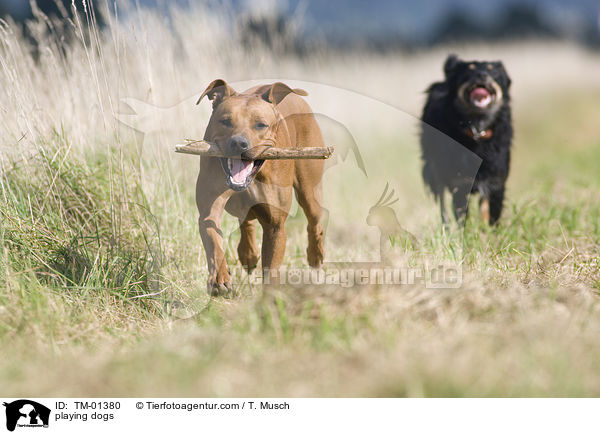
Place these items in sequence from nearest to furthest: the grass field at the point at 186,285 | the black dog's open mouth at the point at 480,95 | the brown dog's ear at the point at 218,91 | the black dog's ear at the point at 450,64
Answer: the grass field at the point at 186,285 < the brown dog's ear at the point at 218,91 < the black dog's open mouth at the point at 480,95 < the black dog's ear at the point at 450,64

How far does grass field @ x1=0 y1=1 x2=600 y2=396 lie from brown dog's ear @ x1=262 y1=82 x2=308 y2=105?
37.7 inches

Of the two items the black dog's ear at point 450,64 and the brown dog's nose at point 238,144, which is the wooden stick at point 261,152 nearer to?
the brown dog's nose at point 238,144

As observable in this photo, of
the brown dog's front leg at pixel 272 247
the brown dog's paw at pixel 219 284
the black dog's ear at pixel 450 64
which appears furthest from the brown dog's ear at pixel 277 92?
the black dog's ear at pixel 450 64

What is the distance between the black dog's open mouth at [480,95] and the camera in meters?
4.52

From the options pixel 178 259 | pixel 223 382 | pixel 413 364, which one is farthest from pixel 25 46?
pixel 413 364

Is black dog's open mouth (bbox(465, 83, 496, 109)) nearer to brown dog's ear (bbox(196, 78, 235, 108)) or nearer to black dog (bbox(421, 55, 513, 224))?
black dog (bbox(421, 55, 513, 224))

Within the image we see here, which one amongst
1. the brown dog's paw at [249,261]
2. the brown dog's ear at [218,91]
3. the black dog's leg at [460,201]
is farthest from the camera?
the black dog's leg at [460,201]

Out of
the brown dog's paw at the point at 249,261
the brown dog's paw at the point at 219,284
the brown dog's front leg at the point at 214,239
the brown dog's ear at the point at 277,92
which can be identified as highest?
the brown dog's ear at the point at 277,92

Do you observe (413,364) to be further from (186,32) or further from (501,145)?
(186,32)

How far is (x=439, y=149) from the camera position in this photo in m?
4.83

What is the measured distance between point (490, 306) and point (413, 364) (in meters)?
0.68
